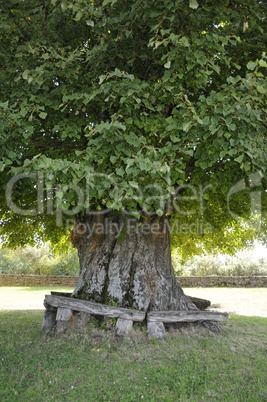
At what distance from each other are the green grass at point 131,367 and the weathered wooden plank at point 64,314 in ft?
1.49

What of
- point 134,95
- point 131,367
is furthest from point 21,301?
point 134,95

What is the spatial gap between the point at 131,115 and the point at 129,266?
12.4ft

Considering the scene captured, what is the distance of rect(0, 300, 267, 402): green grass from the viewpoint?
4953 millimetres

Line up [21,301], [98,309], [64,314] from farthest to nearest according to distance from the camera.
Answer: [21,301] → [64,314] → [98,309]

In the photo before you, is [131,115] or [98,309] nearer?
[131,115]

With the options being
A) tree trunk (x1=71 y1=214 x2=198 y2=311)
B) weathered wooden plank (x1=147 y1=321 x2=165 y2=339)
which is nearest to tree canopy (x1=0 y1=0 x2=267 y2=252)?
tree trunk (x1=71 y1=214 x2=198 y2=311)

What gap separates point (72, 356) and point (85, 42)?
265 inches

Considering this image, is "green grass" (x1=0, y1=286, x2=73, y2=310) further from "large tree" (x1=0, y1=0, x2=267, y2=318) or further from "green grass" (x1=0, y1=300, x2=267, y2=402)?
"large tree" (x1=0, y1=0, x2=267, y2=318)

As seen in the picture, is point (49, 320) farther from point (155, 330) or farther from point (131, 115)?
point (131, 115)

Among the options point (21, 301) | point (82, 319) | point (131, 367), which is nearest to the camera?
point (131, 367)

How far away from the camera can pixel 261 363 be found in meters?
6.23

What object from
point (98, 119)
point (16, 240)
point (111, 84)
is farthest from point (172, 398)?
point (16, 240)

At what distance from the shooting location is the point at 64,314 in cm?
767

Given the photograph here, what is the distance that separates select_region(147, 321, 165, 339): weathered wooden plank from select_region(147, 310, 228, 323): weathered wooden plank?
0.27ft
